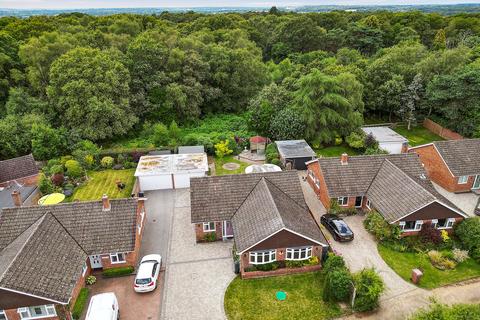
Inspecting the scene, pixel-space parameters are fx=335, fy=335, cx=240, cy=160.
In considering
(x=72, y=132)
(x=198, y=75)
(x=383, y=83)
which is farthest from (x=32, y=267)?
(x=383, y=83)

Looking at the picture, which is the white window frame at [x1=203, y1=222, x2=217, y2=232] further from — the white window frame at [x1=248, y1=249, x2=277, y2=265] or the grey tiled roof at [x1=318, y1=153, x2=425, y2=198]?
the grey tiled roof at [x1=318, y1=153, x2=425, y2=198]

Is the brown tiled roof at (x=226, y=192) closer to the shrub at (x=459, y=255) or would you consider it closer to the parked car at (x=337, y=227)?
the parked car at (x=337, y=227)

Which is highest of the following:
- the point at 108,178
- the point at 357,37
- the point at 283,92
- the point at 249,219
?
the point at 357,37

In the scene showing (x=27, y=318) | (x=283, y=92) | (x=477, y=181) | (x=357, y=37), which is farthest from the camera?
(x=357, y=37)

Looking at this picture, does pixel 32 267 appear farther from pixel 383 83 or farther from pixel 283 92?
pixel 383 83

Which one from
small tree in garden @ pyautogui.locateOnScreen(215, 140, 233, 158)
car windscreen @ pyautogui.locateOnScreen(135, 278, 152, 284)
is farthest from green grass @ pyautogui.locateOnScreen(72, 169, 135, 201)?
car windscreen @ pyautogui.locateOnScreen(135, 278, 152, 284)

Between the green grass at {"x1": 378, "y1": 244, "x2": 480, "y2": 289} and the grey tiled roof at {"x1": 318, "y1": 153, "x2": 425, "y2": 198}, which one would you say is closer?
the green grass at {"x1": 378, "y1": 244, "x2": 480, "y2": 289}
